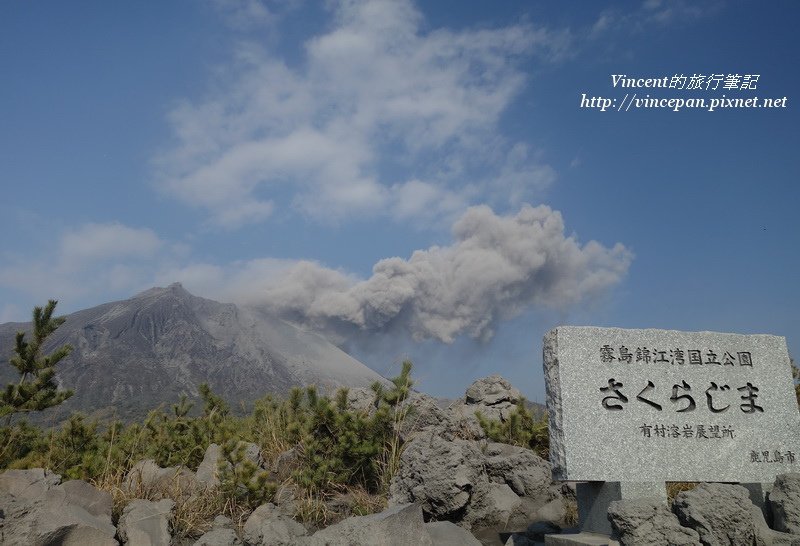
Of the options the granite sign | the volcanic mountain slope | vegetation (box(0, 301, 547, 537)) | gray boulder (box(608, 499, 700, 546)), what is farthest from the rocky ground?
the volcanic mountain slope

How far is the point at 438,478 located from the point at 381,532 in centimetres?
144

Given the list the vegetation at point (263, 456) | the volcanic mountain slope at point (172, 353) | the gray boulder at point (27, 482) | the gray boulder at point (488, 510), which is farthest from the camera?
the volcanic mountain slope at point (172, 353)

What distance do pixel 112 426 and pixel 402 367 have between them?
4097 millimetres

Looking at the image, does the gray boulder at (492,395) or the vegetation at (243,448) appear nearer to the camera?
the vegetation at (243,448)

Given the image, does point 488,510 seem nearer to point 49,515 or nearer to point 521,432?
point 521,432

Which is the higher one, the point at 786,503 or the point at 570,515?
the point at 786,503

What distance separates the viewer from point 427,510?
6297 mm

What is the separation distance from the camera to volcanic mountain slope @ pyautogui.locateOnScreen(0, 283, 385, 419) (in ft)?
280

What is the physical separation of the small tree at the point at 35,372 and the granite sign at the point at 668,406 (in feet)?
21.6

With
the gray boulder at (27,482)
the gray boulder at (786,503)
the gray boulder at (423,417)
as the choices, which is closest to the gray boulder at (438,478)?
the gray boulder at (423,417)

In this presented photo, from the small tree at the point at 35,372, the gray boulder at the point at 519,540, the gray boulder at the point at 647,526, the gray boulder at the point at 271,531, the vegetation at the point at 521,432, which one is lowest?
the gray boulder at the point at 519,540

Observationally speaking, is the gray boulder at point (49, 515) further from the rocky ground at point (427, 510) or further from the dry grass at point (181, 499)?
the dry grass at point (181, 499)

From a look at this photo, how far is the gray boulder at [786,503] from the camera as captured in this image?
5471 mm

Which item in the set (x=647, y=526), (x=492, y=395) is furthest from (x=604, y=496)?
(x=492, y=395)
